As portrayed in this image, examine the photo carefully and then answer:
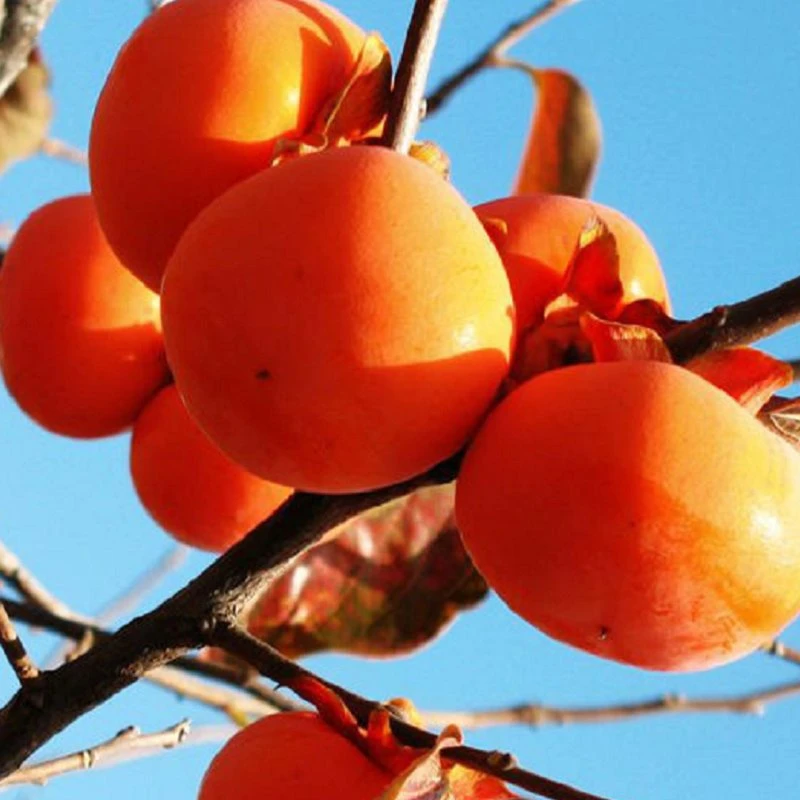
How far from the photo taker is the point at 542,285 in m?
1.14

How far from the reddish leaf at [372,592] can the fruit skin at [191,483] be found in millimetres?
249

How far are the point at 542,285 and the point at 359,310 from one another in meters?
0.25

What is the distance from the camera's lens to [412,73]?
109 centimetres

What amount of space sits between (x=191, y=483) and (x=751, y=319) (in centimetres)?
66

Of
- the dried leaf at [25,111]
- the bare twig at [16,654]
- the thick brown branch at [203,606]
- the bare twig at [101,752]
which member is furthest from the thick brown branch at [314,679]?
the dried leaf at [25,111]

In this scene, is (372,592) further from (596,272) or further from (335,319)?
(335,319)

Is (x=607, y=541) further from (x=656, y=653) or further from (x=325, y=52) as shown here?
(x=325, y=52)

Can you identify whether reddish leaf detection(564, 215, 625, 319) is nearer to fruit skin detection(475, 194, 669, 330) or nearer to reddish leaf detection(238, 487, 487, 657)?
fruit skin detection(475, 194, 669, 330)

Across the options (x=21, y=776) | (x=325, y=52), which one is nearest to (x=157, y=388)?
(x=21, y=776)

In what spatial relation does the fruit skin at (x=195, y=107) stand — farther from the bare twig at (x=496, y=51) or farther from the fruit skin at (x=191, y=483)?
the bare twig at (x=496, y=51)

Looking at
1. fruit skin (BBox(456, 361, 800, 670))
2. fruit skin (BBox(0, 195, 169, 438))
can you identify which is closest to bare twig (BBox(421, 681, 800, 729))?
fruit skin (BBox(0, 195, 169, 438))

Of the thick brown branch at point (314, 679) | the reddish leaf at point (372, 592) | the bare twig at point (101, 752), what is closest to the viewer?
the thick brown branch at point (314, 679)

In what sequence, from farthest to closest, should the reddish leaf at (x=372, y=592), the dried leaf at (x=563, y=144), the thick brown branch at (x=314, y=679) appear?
the dried leaf at (x=563, y=144) → the reddish leaf at (x=372, y=592) → the thick brown branch at (x=314, y=679)

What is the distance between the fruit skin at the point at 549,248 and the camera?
3.74 ft
